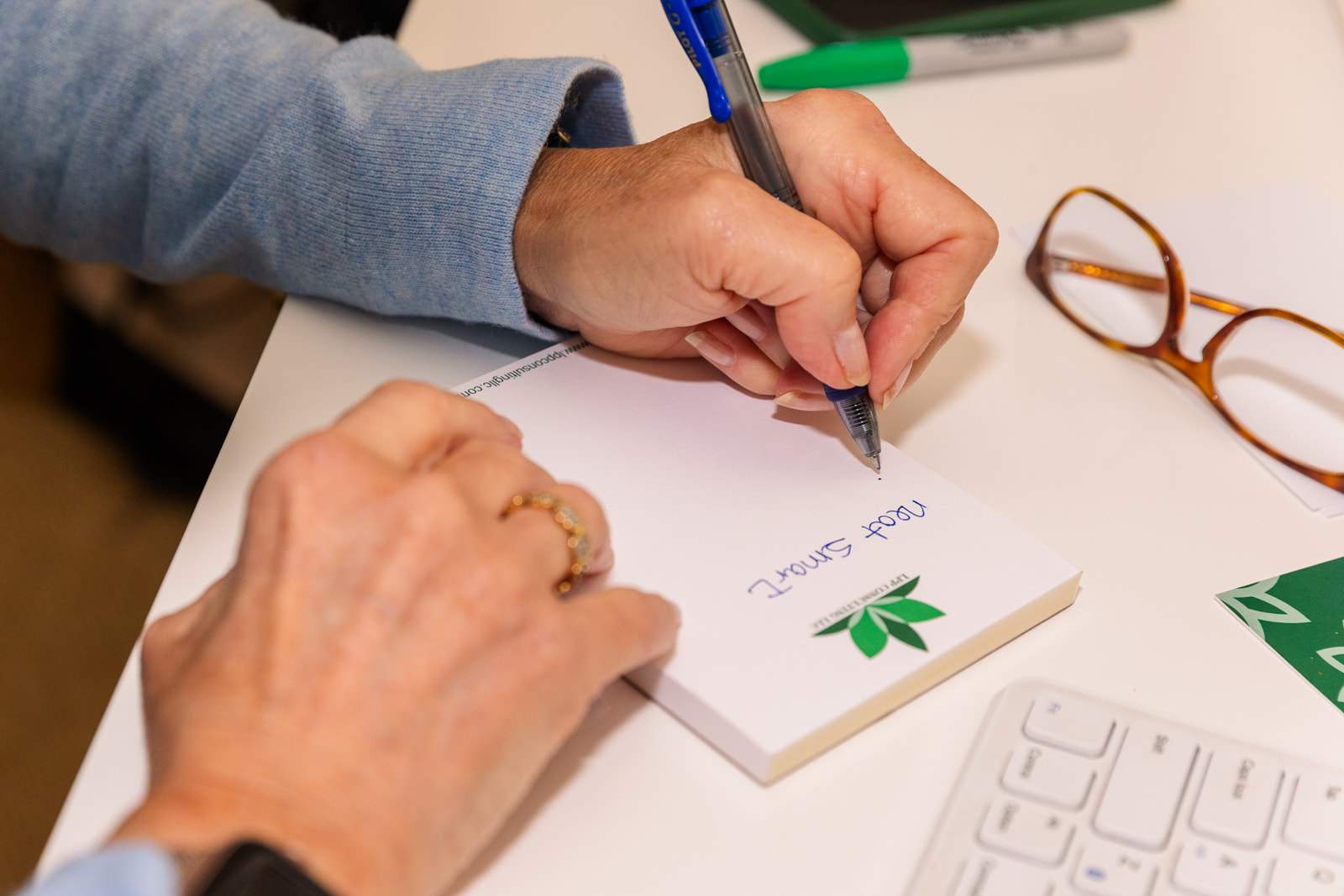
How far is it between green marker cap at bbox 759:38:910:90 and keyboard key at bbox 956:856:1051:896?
2.10 ft

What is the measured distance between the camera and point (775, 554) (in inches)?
18.8

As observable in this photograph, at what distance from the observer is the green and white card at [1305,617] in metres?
0.47

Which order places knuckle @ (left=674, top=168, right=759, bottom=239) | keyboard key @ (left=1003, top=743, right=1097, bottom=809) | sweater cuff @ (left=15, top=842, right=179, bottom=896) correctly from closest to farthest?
1. sweater cuff @ (left=15, top=842, right=179, bottom=896)
2. keyboard key @ (left=1003, top=743, right=1097, bottom=809)
3. knuckle @ (left=674, top=168, right=759, bottom=239)

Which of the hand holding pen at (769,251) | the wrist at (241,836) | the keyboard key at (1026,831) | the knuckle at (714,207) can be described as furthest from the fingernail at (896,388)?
the wrist at (241,836)

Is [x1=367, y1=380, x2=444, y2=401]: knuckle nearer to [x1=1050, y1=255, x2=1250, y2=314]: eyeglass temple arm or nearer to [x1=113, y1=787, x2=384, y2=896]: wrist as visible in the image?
[x1=113, y1=787, x2=384, y2=896]: wrist

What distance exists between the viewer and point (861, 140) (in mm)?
571

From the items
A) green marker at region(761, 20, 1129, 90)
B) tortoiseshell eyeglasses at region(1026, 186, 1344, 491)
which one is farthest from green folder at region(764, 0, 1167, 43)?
tortoiseshell eyeglasses at region(1026, 186, 1344, 491)

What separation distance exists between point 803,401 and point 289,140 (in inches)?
13.7

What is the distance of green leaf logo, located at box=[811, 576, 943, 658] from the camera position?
444 mm

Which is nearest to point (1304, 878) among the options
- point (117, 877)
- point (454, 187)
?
point (117, 877)

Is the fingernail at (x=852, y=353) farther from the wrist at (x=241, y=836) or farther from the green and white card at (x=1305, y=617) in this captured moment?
the wrist at (x=241, y=836)

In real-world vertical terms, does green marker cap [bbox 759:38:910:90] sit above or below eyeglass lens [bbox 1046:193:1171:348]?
above

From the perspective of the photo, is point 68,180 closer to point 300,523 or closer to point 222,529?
point 222,529

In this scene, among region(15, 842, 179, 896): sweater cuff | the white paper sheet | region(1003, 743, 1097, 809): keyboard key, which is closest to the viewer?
region(15, 842, 179, 896): sweater cuff
